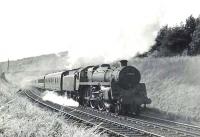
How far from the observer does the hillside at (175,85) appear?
22.2 metres

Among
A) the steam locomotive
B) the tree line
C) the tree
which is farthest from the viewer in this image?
the tree line

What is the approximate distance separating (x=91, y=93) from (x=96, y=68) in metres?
1.73

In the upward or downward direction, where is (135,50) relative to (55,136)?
upward

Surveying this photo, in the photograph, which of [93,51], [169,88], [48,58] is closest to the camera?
[169,88]

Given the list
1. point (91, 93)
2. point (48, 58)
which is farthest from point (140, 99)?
point (48, 58)

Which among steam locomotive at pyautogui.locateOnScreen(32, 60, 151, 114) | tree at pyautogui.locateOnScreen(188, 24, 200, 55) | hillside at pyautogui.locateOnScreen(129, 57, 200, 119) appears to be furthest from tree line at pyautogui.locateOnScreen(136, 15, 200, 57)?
steam locomotive at pyautogui.locateOnScreen(32, 60, 151, 114)

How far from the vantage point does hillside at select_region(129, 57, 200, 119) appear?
2215 cm

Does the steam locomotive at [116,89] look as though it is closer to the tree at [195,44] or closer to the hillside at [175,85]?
the hillside at [175,85]

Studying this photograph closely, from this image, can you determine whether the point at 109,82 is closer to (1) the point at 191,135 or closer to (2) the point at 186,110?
(2) the point at 186,110

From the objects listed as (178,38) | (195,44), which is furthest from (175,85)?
(178,38)

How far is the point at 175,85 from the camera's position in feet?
86.9

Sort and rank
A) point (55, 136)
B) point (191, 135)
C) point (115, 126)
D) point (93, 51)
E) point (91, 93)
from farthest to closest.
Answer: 1. point (93, 51)
2. point (91, 93)
3. point (115, 126)
4. point (191, 135)
5. point (55, 136)

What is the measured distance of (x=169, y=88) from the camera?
26359 mm

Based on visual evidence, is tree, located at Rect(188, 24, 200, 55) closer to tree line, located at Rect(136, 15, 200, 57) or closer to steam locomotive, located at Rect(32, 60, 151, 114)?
tree line, located at Rect(136, 15, 200, 57)
